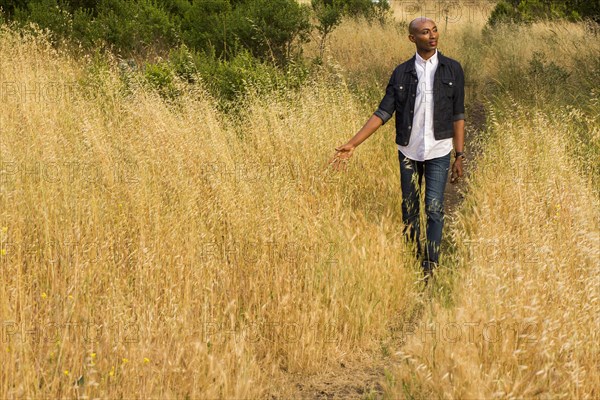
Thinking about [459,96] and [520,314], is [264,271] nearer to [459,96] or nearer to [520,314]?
[520,314]

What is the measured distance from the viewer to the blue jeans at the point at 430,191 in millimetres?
4750

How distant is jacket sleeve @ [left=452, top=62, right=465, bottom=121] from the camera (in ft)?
15.6

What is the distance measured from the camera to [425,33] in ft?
15.0

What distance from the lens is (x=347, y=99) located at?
309 inches

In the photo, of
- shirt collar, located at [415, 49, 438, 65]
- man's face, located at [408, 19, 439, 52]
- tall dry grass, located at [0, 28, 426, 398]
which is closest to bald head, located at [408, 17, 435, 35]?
man's face, located at [408, 19, 439, 52]

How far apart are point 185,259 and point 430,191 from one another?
178cm

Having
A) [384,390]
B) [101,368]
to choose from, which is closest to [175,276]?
[101,368]

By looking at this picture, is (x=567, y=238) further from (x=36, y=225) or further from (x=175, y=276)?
(x=36, y=225)

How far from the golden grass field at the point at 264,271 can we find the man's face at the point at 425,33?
3.79 feet

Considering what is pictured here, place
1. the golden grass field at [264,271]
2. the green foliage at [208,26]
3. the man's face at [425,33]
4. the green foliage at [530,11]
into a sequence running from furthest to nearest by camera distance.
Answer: the green foliage at [530,11] → the green foliage at [208,26] → the man's face at [425,33] → the golden grass field at [264,271]

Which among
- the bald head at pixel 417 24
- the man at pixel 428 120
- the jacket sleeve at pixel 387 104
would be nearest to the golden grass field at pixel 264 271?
the man at pixel 428 120

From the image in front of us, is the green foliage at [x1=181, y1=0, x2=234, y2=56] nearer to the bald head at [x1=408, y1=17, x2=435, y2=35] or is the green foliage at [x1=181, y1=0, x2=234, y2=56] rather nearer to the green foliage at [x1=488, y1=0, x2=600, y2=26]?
the bald head at [x1=408, y1=17, x2=435, y2=35]

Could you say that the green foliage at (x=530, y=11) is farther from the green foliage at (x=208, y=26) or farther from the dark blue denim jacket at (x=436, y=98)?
the dark blue denim jacket at (x=436, y=98)

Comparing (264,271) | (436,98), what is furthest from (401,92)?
(264,271)
